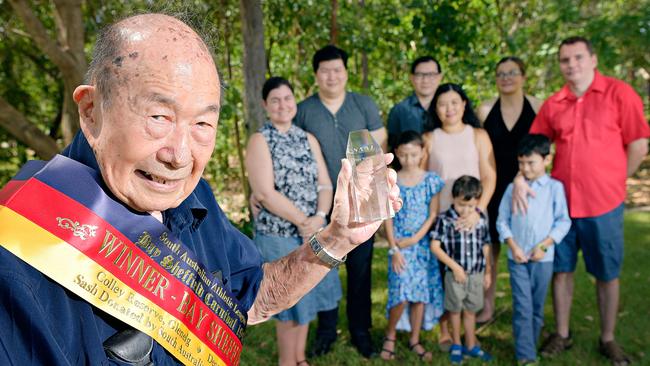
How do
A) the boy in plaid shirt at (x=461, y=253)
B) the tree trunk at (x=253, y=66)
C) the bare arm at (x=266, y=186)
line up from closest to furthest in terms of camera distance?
the bare arm at (x=266, y=186) < the boy in plaid shirt at (x=461, y=253) < the tree trunk at (x=253, y=66)

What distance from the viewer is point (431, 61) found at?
441 cm

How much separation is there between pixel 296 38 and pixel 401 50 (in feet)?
4.39

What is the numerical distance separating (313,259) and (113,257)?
1.95ft

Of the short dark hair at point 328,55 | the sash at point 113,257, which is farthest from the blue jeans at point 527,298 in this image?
the sash at point 113,257

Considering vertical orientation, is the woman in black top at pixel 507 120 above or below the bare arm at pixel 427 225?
above

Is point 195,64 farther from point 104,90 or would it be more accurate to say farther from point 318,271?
point 318,271

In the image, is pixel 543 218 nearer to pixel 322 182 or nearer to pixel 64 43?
pixel 322 182

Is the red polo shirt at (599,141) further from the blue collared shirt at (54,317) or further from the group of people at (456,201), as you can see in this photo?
the blue collared shirt at (54,317)

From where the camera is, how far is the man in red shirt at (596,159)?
3.91 meters

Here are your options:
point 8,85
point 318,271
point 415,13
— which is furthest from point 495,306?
point 8,85

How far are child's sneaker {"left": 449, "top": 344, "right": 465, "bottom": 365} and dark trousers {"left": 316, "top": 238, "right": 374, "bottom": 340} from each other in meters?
0.64

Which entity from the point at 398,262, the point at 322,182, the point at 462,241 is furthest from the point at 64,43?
the point at 462,241

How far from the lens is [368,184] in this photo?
5.60 feet

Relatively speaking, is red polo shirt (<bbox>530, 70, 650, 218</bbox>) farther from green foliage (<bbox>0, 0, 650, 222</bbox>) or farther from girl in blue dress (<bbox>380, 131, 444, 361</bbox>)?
green foliage (<bbox>0, 0, 650, 222</bbox>)
